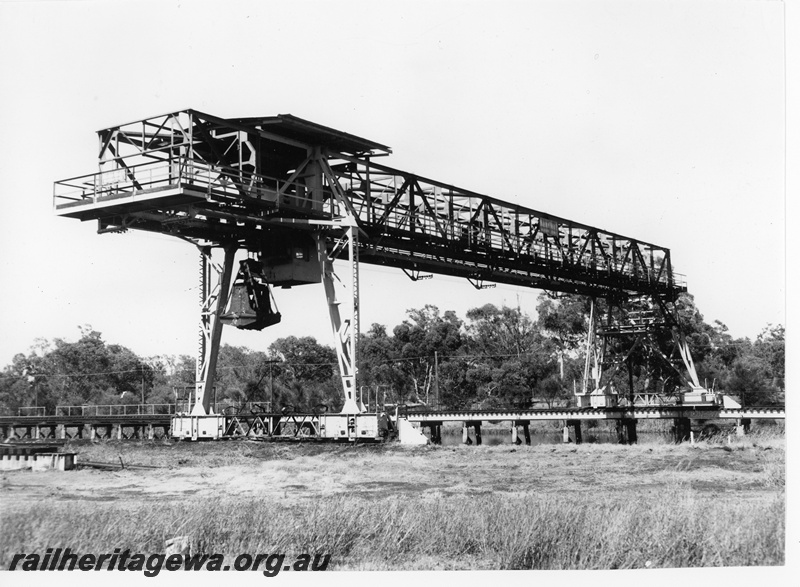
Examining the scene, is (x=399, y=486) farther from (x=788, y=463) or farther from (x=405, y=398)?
(x=405, y=398)

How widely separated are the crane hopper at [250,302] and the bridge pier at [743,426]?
2549 cm

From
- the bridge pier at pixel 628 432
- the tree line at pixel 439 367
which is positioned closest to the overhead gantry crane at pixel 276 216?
the bridge pier at pixel 628 432

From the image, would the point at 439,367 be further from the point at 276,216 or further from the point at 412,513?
the point at 412,513

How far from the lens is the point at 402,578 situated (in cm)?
1247

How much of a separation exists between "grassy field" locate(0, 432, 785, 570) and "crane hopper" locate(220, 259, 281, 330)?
19.9 feet

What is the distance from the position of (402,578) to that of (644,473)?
1418 centimetres

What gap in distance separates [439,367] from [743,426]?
3494 centimetres

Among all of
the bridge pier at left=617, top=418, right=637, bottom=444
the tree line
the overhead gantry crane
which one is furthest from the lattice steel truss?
the tree line

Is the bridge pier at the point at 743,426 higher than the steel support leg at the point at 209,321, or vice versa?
the steel support leg at the point at 209,321

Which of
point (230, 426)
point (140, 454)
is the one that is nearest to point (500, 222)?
point (230, 426)

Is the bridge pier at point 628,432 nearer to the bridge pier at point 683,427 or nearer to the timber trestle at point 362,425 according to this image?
the timber trestle at point 362,425

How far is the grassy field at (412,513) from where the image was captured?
13.6 metres

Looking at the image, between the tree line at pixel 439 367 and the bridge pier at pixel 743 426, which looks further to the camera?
the tree line at pixel 439 367

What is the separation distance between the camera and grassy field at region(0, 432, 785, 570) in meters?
13.6
